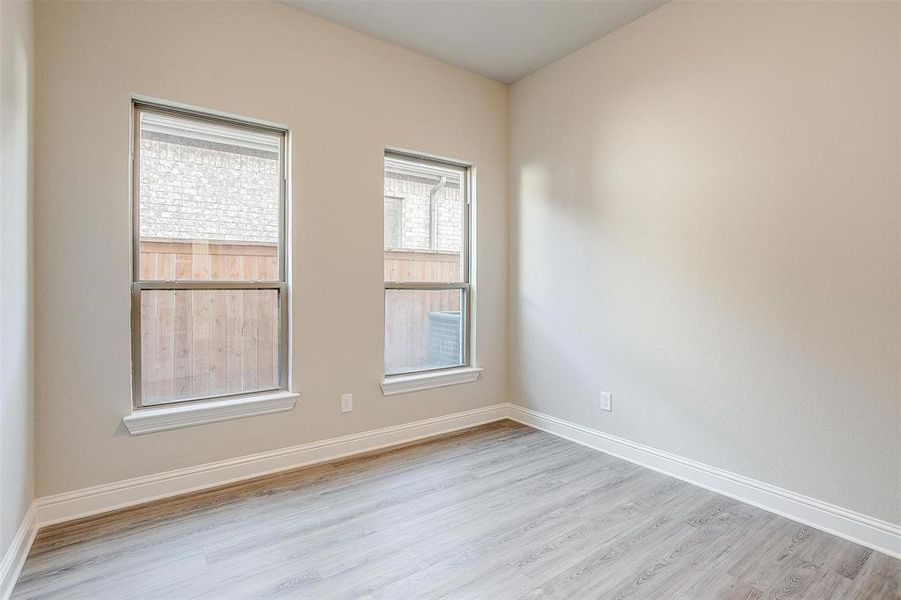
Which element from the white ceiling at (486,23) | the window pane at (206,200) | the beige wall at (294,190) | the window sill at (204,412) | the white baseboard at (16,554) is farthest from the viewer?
the white ceiling at (486,23)

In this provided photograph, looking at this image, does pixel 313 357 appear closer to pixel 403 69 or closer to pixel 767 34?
pixel 403 69

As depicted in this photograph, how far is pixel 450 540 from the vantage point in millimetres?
2070

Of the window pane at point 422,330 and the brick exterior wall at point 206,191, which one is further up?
the brick exterior wall at point 206,191

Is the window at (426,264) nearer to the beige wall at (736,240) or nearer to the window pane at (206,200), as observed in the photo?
the beige wall at (736,240)

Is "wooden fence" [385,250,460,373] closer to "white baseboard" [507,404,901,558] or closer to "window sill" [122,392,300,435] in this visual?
"window sill" [122,392,300,435]

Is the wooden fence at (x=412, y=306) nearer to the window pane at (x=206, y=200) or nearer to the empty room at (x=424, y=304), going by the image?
the empty room at (x=424, y=304)

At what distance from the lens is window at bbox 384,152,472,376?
3.41 metres

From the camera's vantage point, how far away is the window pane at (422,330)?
3412mm

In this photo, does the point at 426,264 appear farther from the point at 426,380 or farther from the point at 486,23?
the point at 486,23

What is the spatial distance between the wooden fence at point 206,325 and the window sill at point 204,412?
0.31ft

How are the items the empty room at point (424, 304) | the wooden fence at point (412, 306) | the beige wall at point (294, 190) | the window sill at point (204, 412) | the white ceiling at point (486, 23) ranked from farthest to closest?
the wooden fence at point (412, 306) → the white ceiling at point (486, 23) → the window sill at point (204, 412) → the beige wall at point (294, 190) → the empty room at point (424, 304)

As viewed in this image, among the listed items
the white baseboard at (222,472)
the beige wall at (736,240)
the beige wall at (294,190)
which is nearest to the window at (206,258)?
the beige wall at (294,190)

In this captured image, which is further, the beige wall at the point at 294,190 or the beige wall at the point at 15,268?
the beige wall at the point at 294,190

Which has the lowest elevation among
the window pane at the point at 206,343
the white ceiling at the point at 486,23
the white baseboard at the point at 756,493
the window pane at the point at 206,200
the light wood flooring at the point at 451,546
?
the light wood flooring at the point at 451,546
